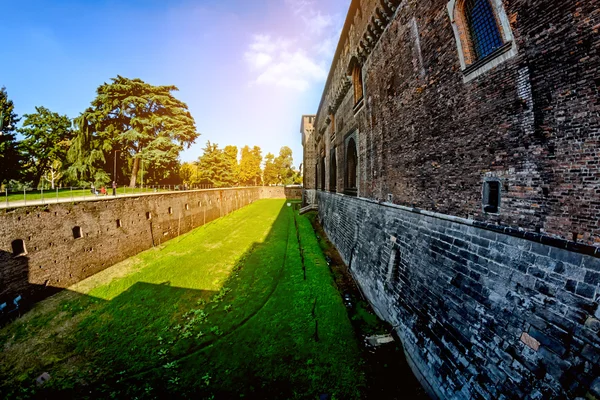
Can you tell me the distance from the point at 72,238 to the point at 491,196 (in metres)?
15.6

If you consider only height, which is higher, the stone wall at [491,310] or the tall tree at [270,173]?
the tall tree at [270,173]

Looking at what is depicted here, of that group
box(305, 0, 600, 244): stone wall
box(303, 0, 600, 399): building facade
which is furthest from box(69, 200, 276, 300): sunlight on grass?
box(305, 0, 600, 244): stone wall

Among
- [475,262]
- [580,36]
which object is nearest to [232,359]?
[475,262]

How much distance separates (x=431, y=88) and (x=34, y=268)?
49.7ft

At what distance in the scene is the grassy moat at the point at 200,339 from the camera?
19.1 feet

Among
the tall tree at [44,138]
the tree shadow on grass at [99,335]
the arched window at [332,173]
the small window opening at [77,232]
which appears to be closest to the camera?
the tree shadow on grass at [99,335]

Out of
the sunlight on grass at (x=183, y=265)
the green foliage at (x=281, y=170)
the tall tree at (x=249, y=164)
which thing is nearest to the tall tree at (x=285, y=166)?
the green foliage at (x=281, y=170)

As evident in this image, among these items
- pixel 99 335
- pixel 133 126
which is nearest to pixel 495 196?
pixel 99 335

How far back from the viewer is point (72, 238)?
11242 millimetres

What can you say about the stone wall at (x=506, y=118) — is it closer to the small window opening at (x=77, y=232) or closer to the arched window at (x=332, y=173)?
the arched window at (x=332, y=173)

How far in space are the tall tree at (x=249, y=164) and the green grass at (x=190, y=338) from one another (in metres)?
43.0

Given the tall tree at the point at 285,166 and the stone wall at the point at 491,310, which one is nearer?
the stone wall at the point at 491,310

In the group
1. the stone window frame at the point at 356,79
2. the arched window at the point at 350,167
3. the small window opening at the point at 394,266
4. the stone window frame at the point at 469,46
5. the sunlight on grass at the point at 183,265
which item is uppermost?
the stone window frame at the point at 356,79

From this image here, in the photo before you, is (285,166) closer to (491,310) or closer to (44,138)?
(44,138)
